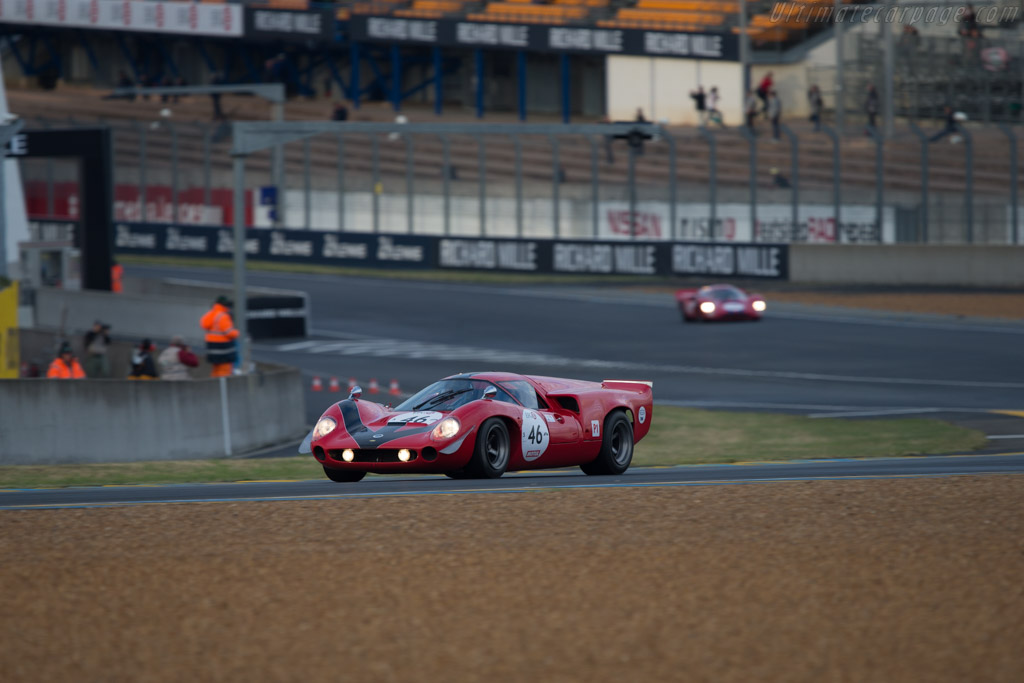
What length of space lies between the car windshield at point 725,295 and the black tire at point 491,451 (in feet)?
69.6

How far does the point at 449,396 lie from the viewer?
11.9 metres

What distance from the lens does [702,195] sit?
1564 inches

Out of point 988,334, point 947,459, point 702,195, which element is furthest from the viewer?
point 702,195

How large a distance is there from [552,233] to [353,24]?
71.5ft

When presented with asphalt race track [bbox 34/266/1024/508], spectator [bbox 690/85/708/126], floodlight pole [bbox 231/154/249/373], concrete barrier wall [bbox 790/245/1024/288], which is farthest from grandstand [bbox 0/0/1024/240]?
floodlight pole [bbox 231/154/249/373]

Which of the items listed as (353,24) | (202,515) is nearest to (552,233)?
(353,24)

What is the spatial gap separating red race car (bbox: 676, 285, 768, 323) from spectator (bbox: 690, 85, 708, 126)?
58.6 feet

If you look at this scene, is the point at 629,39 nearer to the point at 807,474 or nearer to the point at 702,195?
the point at 702,195

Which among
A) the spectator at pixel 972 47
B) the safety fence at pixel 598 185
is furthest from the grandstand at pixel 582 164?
the spectator at pixel 972 47

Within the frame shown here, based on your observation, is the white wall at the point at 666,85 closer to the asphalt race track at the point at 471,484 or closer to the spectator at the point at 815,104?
the spectator at the point at 815,104

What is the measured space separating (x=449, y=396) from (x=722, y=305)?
2137 cm

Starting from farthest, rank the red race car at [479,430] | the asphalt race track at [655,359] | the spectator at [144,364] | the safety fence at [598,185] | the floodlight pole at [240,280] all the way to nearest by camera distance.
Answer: the safety fence at [598,185]
the floodlight pole at [240,280]
the spectator at [144,364]
the asphalt race track at [655,359]
the red race car at [479,430]

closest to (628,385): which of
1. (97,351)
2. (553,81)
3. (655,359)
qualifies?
(97,351)

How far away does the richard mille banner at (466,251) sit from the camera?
39594mm
